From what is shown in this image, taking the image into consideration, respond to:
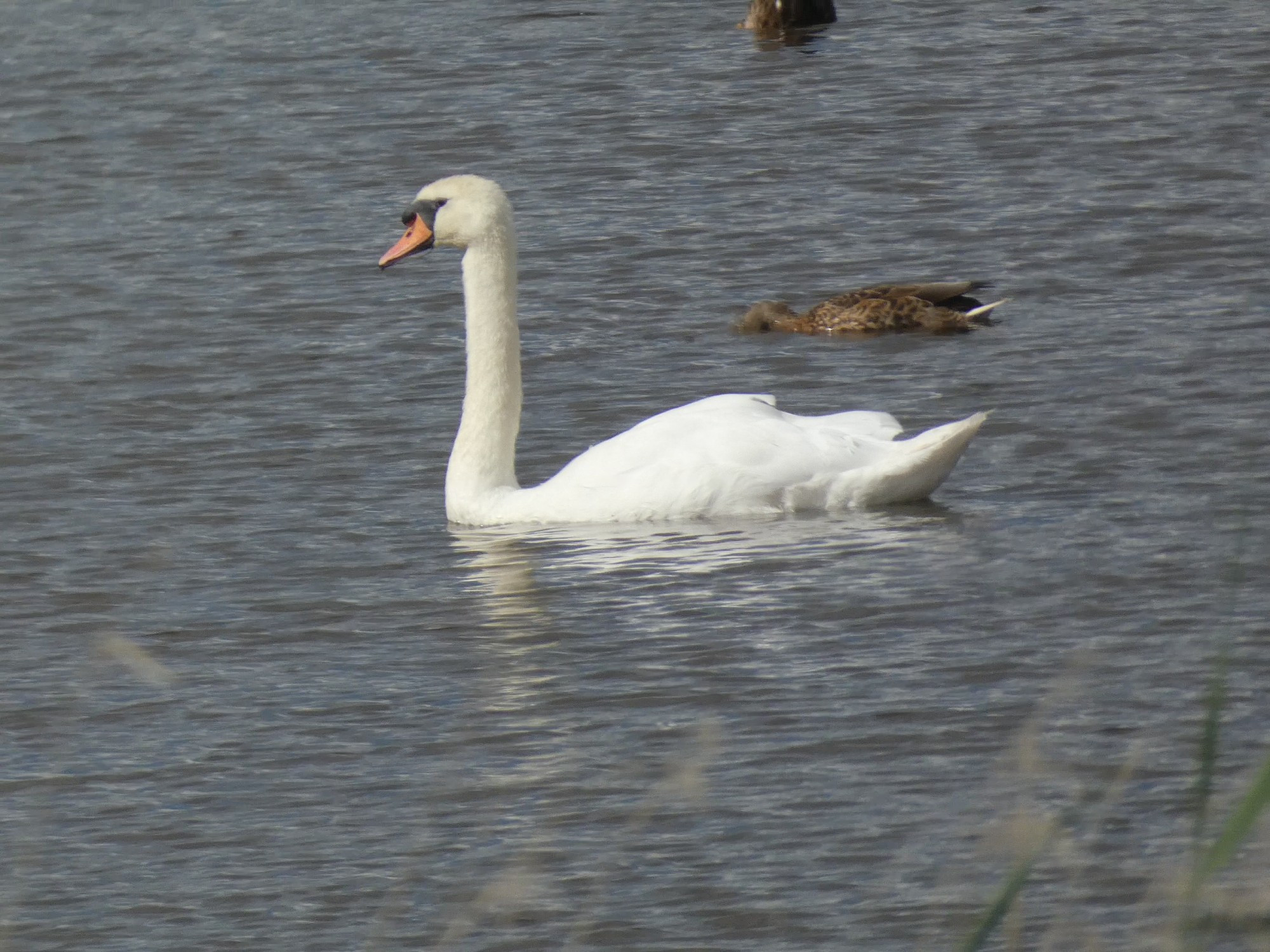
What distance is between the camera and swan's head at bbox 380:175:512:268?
10.1m

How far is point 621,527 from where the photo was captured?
30.3 feet

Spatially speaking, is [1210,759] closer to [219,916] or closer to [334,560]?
[219,916]

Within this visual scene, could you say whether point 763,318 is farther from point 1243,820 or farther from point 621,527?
point 1243,820

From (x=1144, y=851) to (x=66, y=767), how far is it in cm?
291

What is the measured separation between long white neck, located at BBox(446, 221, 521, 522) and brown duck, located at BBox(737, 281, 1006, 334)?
225 centimetres

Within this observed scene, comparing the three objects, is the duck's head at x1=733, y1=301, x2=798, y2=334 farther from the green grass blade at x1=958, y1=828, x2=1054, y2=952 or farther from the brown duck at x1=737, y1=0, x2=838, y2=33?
the brown duck at x1=737, y1=0, x2=838, y2=33

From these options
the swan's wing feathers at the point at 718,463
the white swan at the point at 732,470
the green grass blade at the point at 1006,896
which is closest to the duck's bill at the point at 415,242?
the white swan at the point at 732,470

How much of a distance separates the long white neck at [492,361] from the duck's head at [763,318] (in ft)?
7.24

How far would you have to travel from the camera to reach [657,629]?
7902 mm

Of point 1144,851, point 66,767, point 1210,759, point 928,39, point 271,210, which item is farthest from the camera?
point 928,39

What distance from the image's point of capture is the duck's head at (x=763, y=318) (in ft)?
39.8

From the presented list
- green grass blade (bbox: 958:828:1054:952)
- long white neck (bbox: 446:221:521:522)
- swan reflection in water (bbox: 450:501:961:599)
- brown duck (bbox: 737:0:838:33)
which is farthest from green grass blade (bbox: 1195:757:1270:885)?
brown duck (bbox: 737:0:838:33)

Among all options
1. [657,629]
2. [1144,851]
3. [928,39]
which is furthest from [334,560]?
[928,39]

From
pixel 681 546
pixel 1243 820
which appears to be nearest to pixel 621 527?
pixel 681 546
